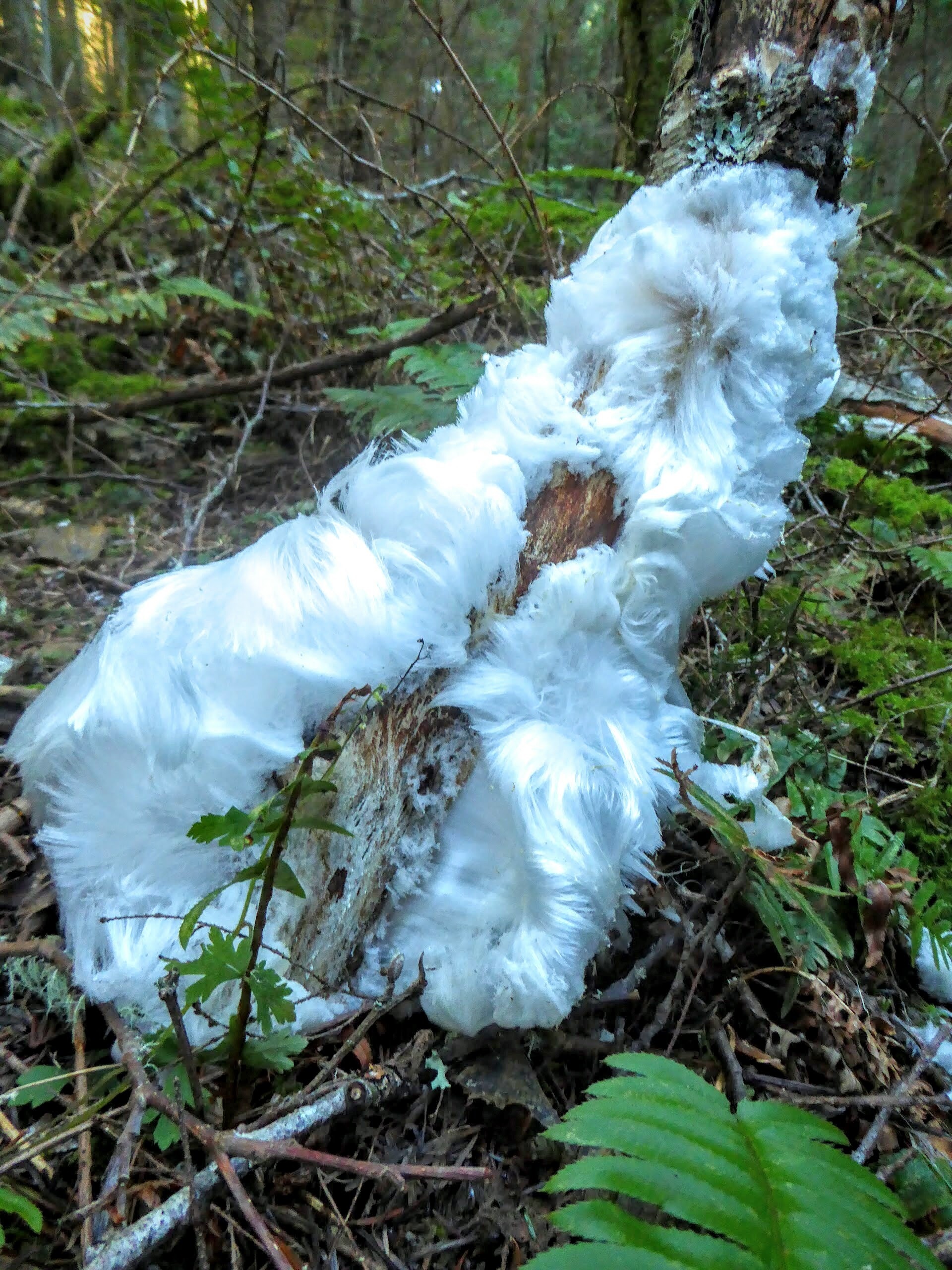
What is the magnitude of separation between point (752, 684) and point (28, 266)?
4.55 meters

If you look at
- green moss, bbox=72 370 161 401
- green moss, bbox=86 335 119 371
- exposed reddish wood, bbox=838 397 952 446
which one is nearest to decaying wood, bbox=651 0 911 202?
exposed reddish wood, bbox=838 397 952 446

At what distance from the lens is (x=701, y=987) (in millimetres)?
1532

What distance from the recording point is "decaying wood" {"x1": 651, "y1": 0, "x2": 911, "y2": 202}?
4.74ft

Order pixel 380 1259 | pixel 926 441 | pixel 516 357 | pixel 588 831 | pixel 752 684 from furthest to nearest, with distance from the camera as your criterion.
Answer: pixel 926 441, pixel 752 684, pixel 516 357, pixel 588 831, pixel 380 1259

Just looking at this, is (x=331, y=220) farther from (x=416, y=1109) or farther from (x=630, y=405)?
(x=416, y=1109)

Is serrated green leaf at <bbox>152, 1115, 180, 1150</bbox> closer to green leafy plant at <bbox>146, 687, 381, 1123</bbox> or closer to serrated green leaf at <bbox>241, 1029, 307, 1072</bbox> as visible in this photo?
green leafy plant at <bbox>146, 687, 381, 1123</bbox>

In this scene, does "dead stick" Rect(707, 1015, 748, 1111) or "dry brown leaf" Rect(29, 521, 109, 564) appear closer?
"dead stick" Rect(707, 1015, 748, 1111)

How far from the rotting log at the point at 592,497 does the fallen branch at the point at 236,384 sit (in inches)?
76.6

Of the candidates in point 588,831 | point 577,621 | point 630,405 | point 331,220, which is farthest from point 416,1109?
point 331,220

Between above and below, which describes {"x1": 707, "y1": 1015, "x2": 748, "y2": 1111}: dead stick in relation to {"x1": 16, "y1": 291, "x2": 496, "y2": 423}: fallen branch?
below

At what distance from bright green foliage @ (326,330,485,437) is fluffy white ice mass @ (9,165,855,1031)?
1251mm

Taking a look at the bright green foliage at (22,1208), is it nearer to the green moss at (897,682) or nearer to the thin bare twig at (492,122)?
the green moss at (897,682)

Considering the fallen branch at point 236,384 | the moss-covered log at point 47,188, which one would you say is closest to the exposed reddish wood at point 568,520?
the fallen branch at point 236,384

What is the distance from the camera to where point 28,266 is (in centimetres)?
425
